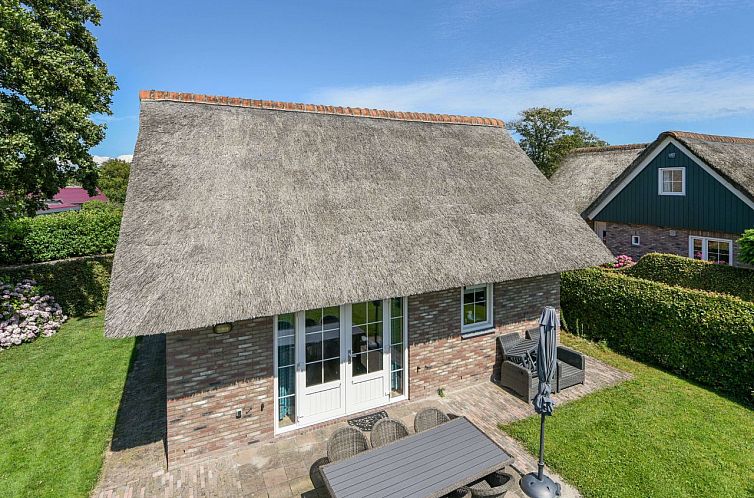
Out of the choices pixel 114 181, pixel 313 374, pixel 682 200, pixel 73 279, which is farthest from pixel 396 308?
pixel 114 181

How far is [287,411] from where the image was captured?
704 centimetres

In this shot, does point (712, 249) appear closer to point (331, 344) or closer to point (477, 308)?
point (477, 308)

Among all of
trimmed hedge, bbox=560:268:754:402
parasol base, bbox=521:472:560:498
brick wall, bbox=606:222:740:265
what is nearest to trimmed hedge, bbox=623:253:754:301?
trimmed hedge, bbox=560:268:754:402

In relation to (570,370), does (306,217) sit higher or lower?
higher

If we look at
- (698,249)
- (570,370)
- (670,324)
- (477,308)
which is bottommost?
(570,370)

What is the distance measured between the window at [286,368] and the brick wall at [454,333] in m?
2.37

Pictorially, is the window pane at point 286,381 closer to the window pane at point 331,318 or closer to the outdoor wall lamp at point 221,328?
the window pane at point 331,318

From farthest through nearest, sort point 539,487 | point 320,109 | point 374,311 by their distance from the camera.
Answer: point 320,109 → point 374,311 → point 539,487

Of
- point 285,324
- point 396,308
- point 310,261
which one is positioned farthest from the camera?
point 396,308

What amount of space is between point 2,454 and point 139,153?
5623mm

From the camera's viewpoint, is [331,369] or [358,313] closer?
[331,369]

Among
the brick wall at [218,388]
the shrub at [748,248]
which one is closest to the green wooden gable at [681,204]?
the shrub at [748,248]

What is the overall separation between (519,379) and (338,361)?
3963mm

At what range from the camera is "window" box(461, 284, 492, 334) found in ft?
28.6
